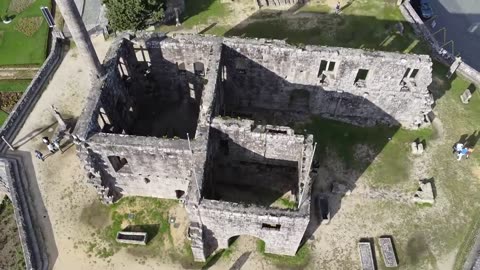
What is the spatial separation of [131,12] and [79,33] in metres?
10.8

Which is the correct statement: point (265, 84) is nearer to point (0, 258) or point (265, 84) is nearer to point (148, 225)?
point (148, 225)

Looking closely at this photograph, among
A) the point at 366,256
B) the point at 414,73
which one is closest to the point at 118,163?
the point at 366,256

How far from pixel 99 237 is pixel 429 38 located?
37164mm

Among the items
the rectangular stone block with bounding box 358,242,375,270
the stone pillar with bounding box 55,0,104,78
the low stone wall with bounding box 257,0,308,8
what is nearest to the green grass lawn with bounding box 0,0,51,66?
the stone pillar with bounding box 55,0,104,78

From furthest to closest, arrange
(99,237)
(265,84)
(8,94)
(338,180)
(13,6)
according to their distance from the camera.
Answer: (13,6)
(8,94)
(265,84)
(338,180)
(99,237)

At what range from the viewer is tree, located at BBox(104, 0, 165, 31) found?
124ft

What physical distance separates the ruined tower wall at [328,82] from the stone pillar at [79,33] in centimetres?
1047

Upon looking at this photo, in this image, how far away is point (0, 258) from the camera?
3384 cm

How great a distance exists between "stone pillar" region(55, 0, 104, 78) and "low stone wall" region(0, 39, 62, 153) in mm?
12024

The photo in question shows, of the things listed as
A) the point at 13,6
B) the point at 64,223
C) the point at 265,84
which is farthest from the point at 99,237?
the point at 13,6

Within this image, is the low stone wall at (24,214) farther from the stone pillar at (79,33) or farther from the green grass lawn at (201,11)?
the green grass lawn at (201,11)

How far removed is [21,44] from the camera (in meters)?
45.1

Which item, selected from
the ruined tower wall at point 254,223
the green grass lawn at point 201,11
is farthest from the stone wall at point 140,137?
the green grass lawn at point 201,11

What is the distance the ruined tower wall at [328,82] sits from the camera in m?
33.3
